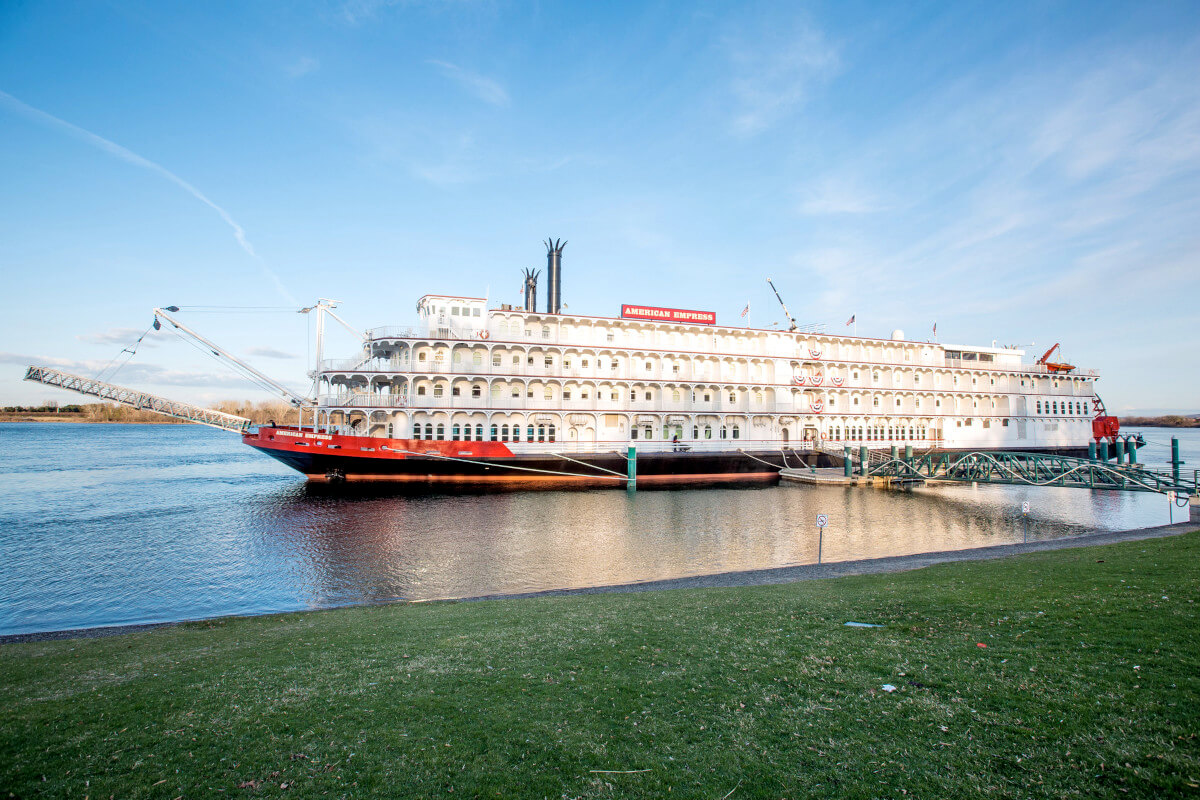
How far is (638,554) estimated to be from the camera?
65.6ft

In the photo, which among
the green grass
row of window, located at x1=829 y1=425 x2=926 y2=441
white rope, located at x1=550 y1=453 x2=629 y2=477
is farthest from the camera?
row of window, located at x1=829 y1=425 x2=926 y2=441

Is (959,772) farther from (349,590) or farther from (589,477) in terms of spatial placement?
(589,477)

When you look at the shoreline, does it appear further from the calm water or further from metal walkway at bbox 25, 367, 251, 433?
metal walkway at bbox 25, 367, 251, 433

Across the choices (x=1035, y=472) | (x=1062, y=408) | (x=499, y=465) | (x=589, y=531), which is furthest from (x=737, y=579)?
(x=1062, y=408)

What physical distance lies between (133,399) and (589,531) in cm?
3262

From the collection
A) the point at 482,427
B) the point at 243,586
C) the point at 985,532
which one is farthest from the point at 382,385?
the point at 985,532

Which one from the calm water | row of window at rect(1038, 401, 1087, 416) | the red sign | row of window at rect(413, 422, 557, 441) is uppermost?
the red sign

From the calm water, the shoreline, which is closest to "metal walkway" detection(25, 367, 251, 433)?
the calm water

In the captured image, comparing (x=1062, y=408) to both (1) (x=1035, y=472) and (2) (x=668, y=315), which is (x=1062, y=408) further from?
(2) (x=668, y=315)

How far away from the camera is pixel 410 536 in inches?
901

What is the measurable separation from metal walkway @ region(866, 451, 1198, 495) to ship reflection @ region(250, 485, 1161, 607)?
152cm

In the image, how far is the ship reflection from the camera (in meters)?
17.3

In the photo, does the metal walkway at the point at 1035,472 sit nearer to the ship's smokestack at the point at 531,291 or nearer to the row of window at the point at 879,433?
the row of window at the point at 879,433

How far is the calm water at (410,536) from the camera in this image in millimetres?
15977
